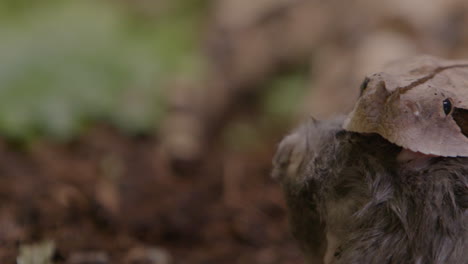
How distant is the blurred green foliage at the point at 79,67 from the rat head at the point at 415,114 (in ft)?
9.88

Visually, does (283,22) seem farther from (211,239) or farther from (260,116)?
(211,239)

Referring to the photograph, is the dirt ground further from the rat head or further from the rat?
the rat head

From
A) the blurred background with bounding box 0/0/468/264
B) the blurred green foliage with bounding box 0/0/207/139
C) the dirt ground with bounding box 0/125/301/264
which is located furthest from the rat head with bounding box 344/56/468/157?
the blurred green foliage with bounding box 0/0/207/139

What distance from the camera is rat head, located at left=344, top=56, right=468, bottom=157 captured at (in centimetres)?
125

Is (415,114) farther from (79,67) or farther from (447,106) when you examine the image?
(79,67)

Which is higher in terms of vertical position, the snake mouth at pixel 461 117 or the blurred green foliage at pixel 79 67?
the blurred green foliage at pixel 79 67

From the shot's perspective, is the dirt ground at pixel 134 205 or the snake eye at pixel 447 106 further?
the dirt ground at pixel 134 205

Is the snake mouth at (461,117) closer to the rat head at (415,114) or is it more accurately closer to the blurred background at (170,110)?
the rat head at (415,114)

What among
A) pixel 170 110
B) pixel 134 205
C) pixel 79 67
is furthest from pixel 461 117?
pixel 79 67

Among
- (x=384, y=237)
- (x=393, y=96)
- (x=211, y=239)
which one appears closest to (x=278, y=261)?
(x=211, y=239)

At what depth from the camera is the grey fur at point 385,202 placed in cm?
135

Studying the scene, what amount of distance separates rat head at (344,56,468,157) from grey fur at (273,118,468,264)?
9cm

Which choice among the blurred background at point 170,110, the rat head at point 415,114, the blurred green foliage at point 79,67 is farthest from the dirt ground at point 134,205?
the rat head at point 415,114

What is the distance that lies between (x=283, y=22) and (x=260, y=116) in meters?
0.84
